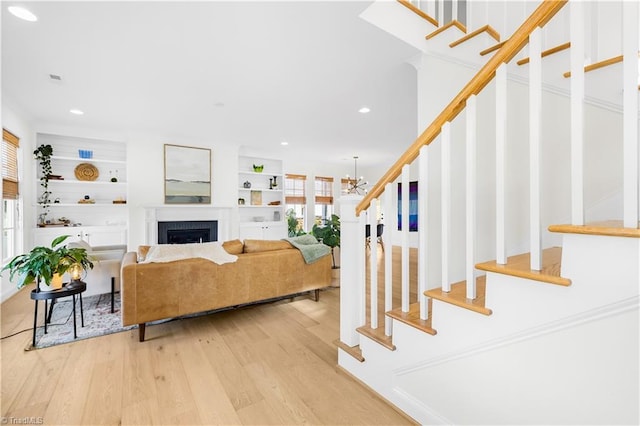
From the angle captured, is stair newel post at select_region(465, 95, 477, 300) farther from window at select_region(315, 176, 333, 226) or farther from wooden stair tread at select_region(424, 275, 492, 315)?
window at select_region(315, 176, 333, 226)

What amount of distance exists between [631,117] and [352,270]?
4.92 ft

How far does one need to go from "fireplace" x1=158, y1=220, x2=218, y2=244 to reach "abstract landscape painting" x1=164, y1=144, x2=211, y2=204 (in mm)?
450

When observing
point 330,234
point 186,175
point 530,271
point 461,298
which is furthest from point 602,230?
point 186,175

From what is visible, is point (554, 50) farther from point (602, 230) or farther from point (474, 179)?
point (602, 230)

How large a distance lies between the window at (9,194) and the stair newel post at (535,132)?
5.41 m

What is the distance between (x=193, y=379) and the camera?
6.48 feet

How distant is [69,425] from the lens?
5.15 feet

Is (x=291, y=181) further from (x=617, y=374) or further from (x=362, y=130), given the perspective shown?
(x=617, y=374)

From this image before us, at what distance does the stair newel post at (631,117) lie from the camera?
86 centimetres

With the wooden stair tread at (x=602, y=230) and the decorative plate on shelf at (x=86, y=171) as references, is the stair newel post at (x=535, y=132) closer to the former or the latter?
the wooden stair tread at (x=602, y=230)

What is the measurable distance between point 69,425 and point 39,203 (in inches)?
191

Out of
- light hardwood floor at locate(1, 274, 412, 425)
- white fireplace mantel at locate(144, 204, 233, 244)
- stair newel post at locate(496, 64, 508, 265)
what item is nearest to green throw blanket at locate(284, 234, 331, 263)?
light hardwood floor at locate(1, 274, 412, 425)

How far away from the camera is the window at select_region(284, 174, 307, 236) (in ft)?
27.6

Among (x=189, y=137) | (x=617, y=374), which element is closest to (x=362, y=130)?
(x=189, y=137)
